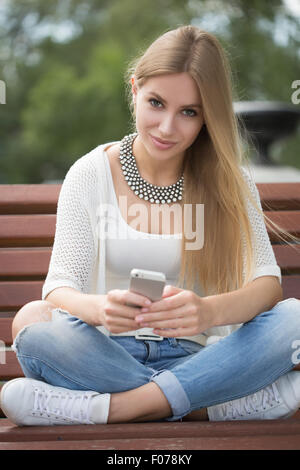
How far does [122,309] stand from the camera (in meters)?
2.02

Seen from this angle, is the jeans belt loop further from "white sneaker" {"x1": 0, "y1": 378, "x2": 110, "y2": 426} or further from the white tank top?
"white sneaker" {"x1": 0, "y1": 378, "x2": 110, "y2": 426}

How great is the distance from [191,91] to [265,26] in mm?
15347

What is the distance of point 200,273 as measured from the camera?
8.52 ft

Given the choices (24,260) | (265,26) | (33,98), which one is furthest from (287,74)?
(24,260)

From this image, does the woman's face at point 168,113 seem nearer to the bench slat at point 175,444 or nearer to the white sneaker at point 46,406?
the white sneaker at point 46,406

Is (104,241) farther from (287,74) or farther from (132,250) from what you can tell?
(287,74)

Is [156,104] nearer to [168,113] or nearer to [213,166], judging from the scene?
[168,113]

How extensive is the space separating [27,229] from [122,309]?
1060mm

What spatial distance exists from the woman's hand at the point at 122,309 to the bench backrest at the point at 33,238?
0.86m

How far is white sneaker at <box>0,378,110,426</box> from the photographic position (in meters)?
2.16

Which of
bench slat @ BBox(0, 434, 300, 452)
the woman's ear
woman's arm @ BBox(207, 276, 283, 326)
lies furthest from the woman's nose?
bench slat @ BBox(0, 434, 300, 452)

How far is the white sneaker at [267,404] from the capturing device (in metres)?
2.30

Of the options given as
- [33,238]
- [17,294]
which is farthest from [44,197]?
[17,294]

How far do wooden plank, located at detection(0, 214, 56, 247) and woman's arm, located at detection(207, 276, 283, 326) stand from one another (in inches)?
36.0
